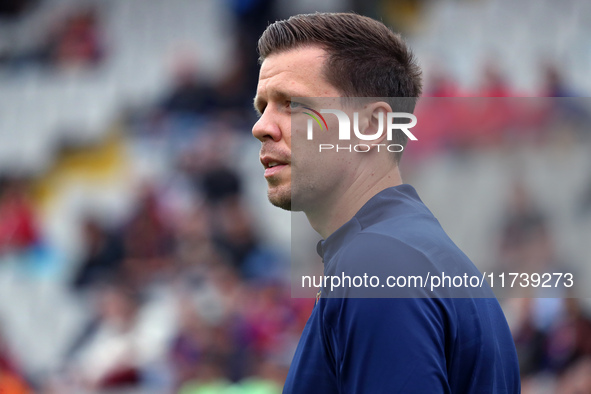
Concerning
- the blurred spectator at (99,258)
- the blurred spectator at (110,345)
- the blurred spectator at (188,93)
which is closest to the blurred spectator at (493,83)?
the blurred spectator at (188,93)

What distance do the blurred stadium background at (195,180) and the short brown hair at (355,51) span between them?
1312 mm

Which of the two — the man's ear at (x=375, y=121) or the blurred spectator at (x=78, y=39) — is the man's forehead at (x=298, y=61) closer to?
the man's ear at (x=375, y=121)

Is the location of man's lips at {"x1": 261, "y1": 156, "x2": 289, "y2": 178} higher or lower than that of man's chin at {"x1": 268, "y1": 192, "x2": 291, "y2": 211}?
higher

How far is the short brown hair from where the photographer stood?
4.05 feet

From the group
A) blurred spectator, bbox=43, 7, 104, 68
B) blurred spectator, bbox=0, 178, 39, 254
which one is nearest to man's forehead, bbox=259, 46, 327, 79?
blurred spectator, bbox=0, 178, 39, 254

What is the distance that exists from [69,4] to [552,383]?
6.17 meters

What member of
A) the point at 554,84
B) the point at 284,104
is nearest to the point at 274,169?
the point at 284,104

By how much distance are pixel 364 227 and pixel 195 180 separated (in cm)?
492

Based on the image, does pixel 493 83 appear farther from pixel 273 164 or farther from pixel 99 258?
pixel 273 164

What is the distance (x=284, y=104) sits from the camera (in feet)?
4.10

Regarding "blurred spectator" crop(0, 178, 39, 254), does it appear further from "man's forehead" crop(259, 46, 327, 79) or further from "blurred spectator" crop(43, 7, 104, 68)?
"man's forehead" crop(259, 46, 327, 79)

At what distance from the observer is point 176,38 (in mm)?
7191

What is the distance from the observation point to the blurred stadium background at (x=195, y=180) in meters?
3.79

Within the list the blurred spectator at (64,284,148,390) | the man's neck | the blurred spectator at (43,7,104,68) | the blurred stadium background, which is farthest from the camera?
the blurred spectator at (43,7,104,68)
